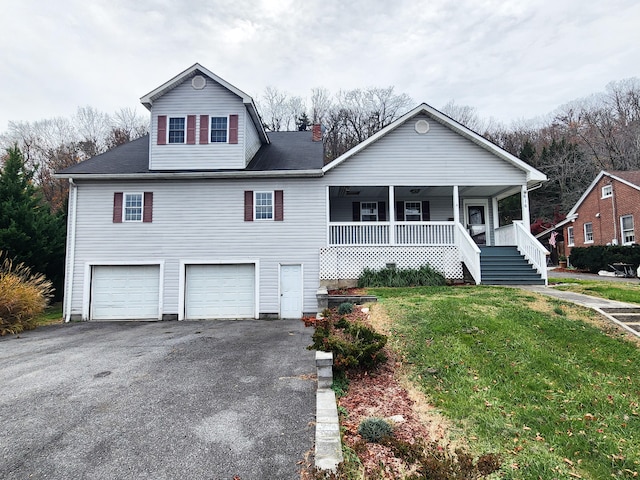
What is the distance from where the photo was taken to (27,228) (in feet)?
44.1

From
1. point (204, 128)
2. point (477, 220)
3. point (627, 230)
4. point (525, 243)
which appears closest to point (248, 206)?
point (204, 128)

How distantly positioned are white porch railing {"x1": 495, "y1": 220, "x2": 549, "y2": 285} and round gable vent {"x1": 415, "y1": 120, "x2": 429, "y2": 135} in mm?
4919

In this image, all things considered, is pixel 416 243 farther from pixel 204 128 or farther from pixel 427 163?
pixel 204 128

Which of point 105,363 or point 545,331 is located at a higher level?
point 545,331

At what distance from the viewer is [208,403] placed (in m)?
4.27

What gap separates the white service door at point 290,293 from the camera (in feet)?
39.0

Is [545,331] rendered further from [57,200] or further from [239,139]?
[57,200]

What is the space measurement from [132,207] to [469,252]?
1231cm

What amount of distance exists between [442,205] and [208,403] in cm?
1300

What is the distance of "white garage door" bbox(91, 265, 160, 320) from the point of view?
11836 millimetres

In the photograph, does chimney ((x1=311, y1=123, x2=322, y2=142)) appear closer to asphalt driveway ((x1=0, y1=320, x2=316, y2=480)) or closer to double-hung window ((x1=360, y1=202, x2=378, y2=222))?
double-hung window ((x1=360, y1=202, x2=378, y2=222))

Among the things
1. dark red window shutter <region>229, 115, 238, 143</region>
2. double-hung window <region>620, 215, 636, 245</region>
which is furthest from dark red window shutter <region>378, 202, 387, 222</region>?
double-hung window <region>620, 215, 636, 245</region>

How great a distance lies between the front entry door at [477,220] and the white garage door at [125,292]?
13.0 meters

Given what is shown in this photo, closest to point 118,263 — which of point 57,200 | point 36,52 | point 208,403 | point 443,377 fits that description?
point 208,403
